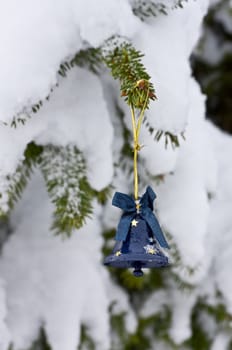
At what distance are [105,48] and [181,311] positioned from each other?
1.03m

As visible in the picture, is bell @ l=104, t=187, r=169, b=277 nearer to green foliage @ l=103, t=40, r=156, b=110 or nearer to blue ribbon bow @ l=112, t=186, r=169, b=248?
blue ribbon bow @ l=112, t=186, r=169, b=248

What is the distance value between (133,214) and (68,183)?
0.70 ft

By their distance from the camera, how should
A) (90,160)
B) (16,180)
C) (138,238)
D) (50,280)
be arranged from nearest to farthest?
(138,238)
(16,180)
(90,160)
(50,280)

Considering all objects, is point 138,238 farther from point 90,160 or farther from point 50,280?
point 50,280

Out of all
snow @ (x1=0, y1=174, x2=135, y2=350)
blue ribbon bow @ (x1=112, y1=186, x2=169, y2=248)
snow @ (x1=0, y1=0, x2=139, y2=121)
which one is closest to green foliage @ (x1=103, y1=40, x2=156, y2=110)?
snow @ (x1=0, y1=0, x2=139, y2=121)

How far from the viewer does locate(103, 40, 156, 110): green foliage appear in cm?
111

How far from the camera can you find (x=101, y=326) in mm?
1875

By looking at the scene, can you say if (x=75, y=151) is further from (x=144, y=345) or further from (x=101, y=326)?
(x=144, y=345)

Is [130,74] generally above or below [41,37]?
below

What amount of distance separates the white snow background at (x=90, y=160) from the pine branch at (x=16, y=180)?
0.01 meters

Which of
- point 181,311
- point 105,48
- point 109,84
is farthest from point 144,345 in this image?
point 105,48

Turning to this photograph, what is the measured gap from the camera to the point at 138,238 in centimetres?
119

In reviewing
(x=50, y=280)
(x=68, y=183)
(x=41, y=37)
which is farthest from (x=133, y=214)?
(x=50, y=280)

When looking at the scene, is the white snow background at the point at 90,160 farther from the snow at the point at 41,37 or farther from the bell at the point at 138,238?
the bell at the point at 138,238
